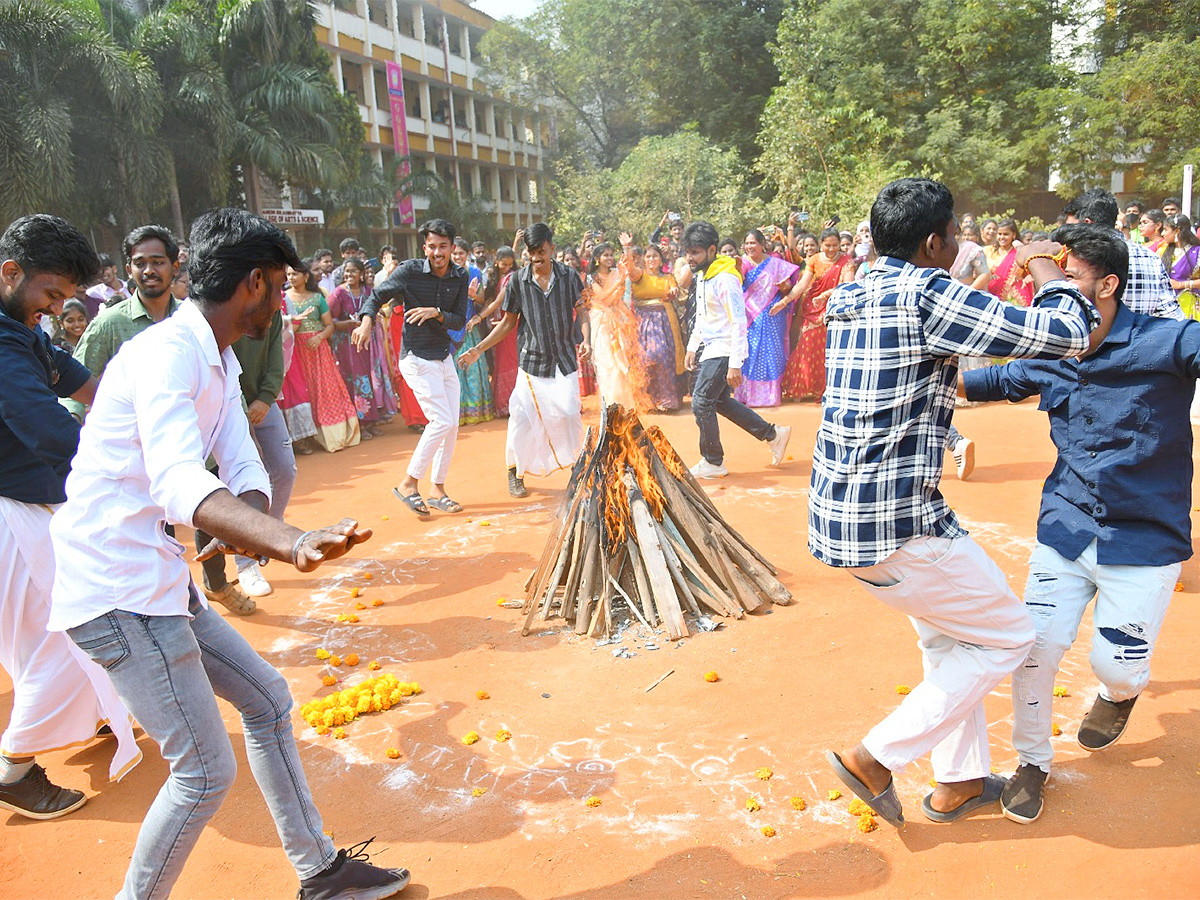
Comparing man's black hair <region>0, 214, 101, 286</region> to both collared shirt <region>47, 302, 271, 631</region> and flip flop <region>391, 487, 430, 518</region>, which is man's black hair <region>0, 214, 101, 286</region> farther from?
flip flop <region>391, 487, 430, 518</region>

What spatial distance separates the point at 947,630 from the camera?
267cm

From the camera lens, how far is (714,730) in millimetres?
3562

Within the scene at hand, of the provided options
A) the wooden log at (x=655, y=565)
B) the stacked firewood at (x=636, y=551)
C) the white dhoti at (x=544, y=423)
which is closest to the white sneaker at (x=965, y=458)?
the stacked firewood at (x=636, y=551)

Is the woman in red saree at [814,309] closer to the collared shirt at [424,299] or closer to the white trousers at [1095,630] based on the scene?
the collared shirt at [424,299]

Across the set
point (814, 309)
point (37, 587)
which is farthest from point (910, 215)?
point (814, 309)

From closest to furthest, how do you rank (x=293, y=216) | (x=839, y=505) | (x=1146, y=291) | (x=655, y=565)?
1. (x=839, y=505)
2. (x=1146, y=291)
3. (x=655, y=565)
4. (x=293, y=216)

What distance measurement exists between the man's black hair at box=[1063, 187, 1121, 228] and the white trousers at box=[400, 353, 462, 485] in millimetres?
4386

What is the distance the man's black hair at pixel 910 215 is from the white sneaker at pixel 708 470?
4891 millimetres

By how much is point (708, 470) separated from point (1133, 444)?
4623 mm

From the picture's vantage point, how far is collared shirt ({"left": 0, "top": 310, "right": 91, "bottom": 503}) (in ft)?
9.26

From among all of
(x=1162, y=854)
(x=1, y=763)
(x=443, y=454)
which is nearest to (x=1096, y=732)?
(x=1162, y=854)

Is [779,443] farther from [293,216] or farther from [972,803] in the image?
[293,216]

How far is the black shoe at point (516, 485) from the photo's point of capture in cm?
730

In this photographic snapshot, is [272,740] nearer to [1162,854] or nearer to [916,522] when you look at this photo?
[916,522]
